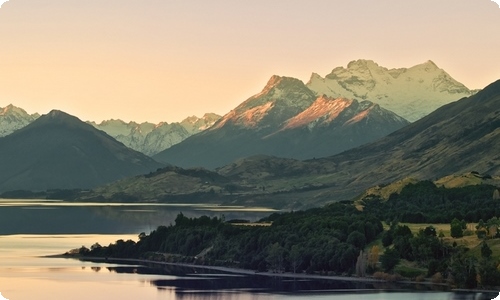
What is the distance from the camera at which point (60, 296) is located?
19438cm

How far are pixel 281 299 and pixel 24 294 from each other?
43408 mm

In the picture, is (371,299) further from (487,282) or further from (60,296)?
(60,296)

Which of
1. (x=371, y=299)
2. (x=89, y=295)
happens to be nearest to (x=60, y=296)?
(x=89, y=295)

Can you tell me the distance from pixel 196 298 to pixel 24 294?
95.0 ft

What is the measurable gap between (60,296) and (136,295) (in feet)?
42.7

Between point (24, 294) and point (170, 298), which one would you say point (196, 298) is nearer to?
point (170, 298)

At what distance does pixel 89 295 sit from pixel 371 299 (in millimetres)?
47777

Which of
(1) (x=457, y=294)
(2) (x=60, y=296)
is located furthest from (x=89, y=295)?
(1) (x=457, y=294)

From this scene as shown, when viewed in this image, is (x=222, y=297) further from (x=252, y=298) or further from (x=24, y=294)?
(x=24, y=294)

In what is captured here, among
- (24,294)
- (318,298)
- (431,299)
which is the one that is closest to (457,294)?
(431,299)

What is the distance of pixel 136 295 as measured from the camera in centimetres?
19850

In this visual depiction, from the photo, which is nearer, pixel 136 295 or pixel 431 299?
pixel 431 299

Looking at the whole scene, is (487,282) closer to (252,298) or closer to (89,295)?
(252,298)

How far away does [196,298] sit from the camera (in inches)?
7751
